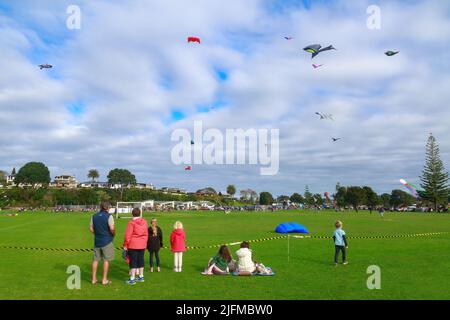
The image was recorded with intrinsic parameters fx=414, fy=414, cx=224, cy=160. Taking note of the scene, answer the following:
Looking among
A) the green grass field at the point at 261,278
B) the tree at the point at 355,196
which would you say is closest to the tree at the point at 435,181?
the tree at the point at 355,196

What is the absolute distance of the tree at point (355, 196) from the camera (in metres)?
159

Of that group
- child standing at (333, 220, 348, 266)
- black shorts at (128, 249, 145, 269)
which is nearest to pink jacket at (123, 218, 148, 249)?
black shorts at (128, 249, 145, 269)

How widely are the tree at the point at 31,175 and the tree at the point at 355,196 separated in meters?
138

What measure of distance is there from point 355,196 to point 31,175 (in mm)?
142636

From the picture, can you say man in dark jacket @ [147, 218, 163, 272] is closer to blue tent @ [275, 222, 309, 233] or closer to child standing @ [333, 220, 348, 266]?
child standing @ [333, 220, 348, 266]

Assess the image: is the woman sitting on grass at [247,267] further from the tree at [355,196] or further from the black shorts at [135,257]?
the tree at [355,196]

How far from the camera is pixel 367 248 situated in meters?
21.1

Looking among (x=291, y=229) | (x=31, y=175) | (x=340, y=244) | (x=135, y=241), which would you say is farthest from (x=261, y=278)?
(x=31, y=175)

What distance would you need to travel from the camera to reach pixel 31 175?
624 feet

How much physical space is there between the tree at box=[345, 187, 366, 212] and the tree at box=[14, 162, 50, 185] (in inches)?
5435

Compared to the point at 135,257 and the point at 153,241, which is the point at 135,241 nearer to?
the point at 135,257
